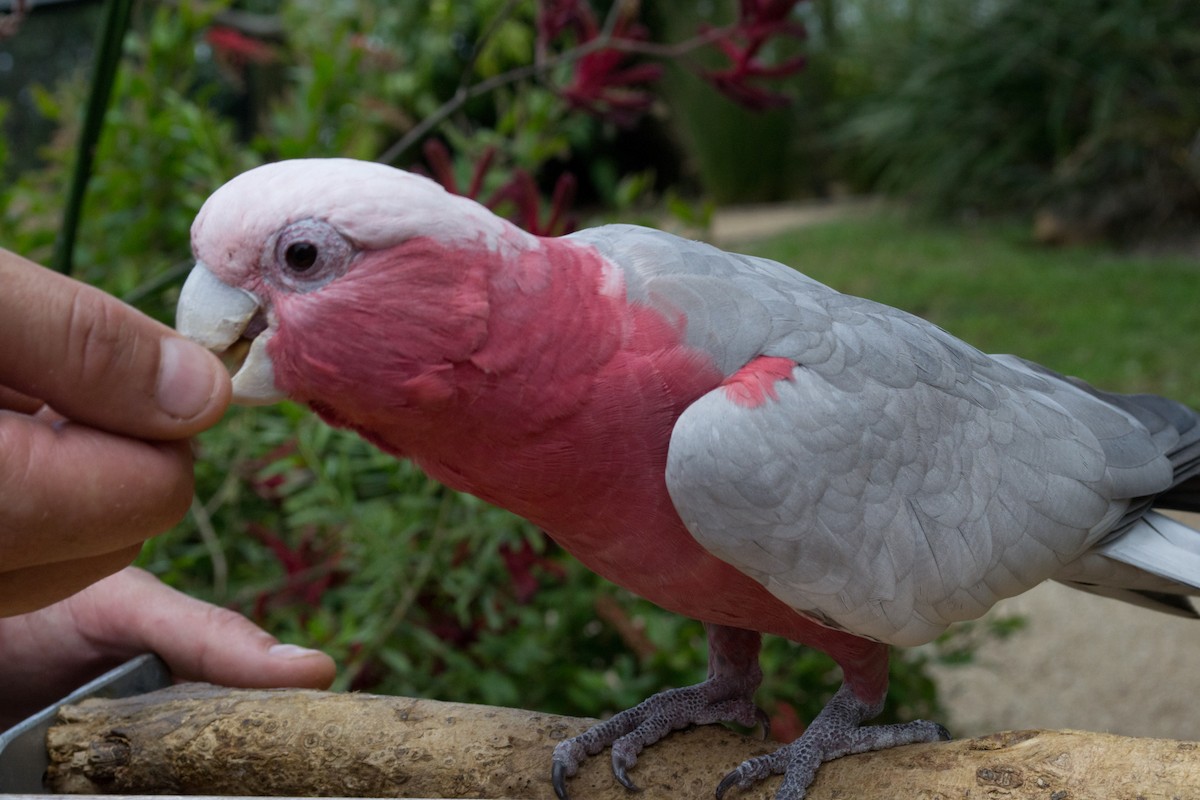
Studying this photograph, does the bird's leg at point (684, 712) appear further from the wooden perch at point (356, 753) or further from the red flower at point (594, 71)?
the red flower at point (594, 71)

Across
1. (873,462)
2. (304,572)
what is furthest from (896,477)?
(304,572)

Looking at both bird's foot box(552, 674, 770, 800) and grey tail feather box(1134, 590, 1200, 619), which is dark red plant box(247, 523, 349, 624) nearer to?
bird's foot box(552, 674, 770, 800)

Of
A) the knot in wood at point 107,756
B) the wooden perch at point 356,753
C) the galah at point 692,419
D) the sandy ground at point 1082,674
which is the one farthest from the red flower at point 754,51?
the sandy ground at point 1082,674

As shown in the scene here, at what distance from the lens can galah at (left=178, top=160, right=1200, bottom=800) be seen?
121cm

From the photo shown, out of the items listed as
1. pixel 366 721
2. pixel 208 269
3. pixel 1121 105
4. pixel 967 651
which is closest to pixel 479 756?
pixel 366 721

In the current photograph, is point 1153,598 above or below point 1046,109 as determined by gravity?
above

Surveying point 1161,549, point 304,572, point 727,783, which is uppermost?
point 1161,549

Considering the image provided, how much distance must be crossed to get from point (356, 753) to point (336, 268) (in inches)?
26.9

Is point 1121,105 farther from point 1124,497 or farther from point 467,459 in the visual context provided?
point 467,459

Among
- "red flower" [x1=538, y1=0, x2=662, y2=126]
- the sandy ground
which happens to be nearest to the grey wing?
"red flower" [x1=538, y1=0, x2=662, y2=126]

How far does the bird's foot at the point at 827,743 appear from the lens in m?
1.38

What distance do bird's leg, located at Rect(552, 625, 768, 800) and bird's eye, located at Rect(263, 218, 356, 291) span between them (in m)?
0.73

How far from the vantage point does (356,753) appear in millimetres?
1430

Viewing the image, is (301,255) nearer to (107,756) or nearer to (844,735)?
(107,756)
